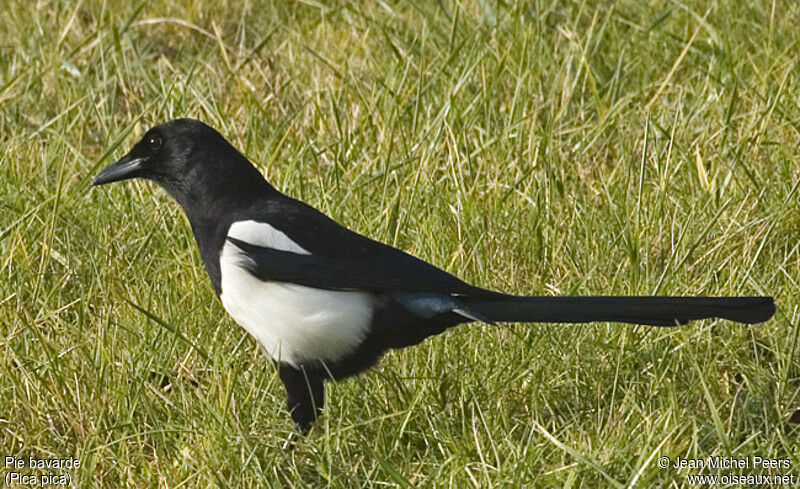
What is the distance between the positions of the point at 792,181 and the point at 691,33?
48.1 inches

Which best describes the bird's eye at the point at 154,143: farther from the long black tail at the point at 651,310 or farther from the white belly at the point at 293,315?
the long black tail at the point at 651,310

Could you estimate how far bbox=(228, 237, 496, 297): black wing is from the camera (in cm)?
337

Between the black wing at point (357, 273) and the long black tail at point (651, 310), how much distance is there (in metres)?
0.18

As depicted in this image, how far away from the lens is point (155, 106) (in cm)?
518

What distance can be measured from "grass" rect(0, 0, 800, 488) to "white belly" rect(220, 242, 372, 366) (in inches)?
5.1

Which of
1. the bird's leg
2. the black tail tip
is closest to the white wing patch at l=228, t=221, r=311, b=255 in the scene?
the bird's leg

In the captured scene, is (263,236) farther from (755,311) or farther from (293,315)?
(755,311)

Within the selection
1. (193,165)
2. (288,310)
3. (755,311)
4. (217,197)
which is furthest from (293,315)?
(755,311)

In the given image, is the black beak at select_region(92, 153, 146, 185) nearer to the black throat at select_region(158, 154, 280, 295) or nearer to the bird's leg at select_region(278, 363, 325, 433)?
the black throat at select_region(158, 154, 280, 295)

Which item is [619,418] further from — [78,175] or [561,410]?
[78,175]

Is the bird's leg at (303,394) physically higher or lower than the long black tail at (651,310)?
lower

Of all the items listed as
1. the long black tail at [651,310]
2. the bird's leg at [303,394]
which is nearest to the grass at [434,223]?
the bird's leg at [303,394]

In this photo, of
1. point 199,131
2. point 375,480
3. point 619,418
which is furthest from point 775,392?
point 199,131

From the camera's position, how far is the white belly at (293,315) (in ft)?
11.0
